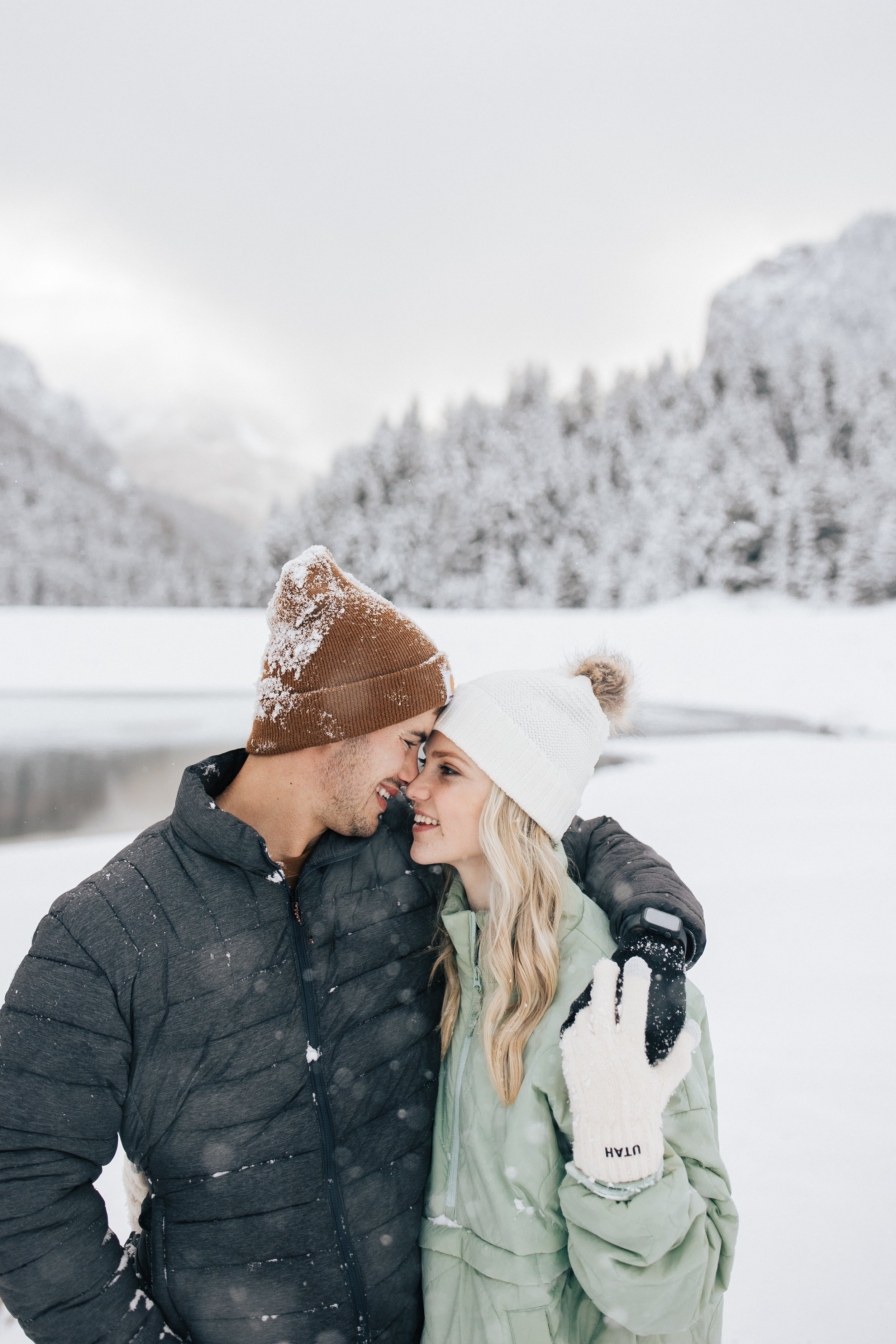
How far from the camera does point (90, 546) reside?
5947 centimetres

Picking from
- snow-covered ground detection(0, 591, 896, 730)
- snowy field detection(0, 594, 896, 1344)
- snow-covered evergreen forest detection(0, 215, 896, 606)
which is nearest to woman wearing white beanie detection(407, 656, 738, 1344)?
snowy field detection(0, 594, 896, 1344)

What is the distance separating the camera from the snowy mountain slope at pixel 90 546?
48.6 metres

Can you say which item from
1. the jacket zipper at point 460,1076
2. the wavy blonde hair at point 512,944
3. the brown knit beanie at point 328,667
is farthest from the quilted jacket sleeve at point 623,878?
the brown knit beanie at point 328,667

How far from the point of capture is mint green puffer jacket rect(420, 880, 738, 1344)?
132 centimetres

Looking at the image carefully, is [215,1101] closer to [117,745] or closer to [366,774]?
[366,774]

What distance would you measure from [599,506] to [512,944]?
4342 centimetres

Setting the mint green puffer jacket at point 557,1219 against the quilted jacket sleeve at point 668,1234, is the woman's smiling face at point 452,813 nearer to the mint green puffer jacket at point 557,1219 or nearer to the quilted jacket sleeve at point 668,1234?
the mint green puffer jacket at point 557,1219

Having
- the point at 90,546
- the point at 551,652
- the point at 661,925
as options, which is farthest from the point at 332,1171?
the point at 90,546

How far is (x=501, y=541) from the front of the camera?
40.2m

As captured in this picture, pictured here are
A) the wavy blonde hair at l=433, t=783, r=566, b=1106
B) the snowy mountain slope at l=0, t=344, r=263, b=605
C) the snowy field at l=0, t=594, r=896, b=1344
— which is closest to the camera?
the wavy blonde hair at l=433, t=783, r=566, b=1106

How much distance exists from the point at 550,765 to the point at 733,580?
37.5 m

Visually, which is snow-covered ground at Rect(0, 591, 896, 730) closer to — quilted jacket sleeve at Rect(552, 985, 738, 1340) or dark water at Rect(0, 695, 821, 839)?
dark water at Rect(0, 695, 821, 839)

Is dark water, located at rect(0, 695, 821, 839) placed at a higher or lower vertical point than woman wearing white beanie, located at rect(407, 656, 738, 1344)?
lower

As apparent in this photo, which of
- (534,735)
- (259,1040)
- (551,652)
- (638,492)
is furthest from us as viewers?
(638,492)
